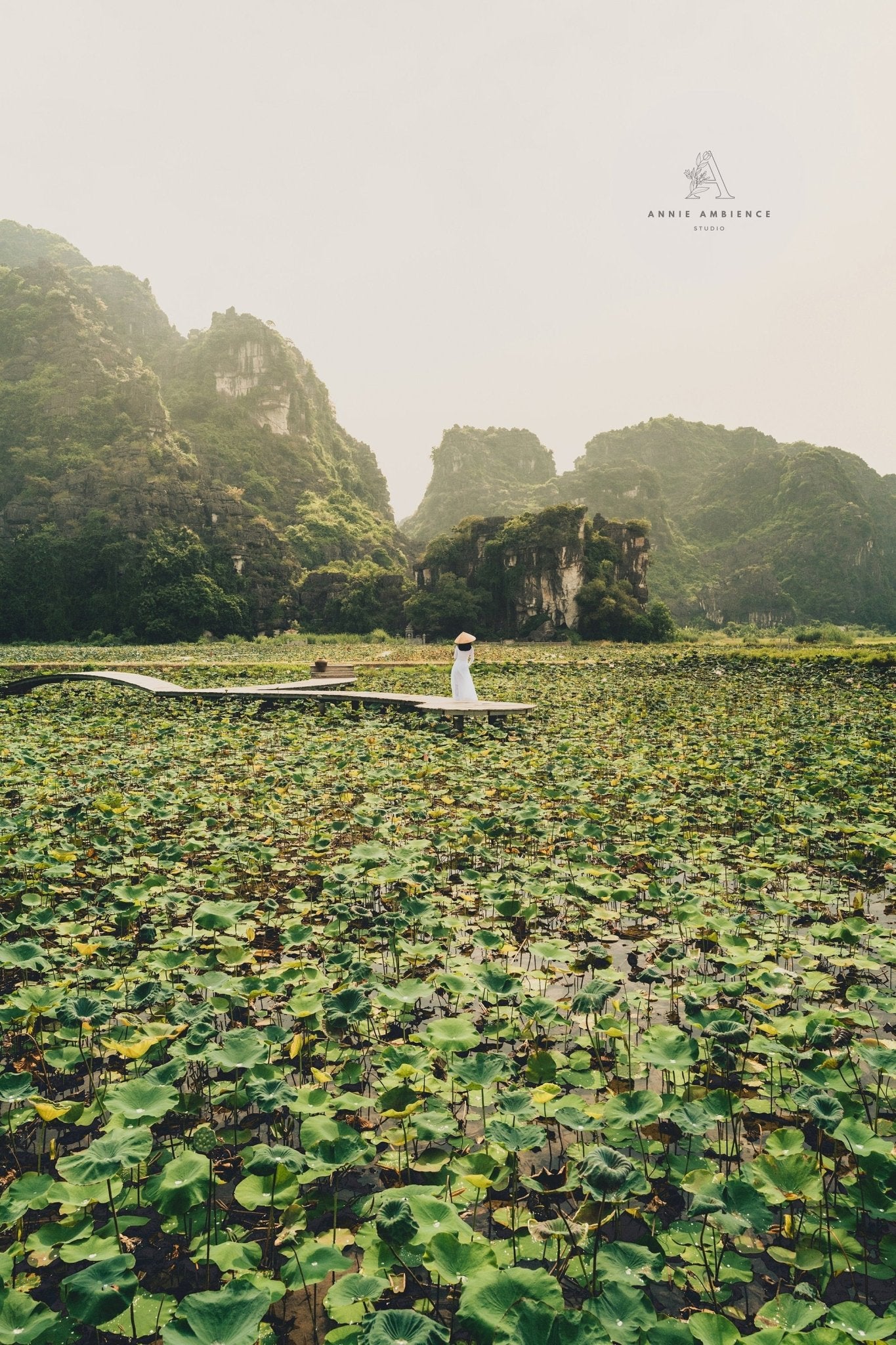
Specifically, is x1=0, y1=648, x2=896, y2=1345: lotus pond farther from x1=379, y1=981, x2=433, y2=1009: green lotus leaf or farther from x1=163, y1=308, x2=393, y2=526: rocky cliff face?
x1=163, y1=308, x2=393, y2=526: rocky cliff face

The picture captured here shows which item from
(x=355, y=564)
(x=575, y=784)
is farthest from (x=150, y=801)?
(x=355, y=564)

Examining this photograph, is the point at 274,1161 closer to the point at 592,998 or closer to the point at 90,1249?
the point at 90,1249

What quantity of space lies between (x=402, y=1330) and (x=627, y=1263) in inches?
20.5

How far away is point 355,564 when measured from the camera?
63.5 meters

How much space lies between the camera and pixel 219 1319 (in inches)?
47.1

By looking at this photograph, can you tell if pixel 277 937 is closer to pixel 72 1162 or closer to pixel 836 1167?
pixel 72 1162

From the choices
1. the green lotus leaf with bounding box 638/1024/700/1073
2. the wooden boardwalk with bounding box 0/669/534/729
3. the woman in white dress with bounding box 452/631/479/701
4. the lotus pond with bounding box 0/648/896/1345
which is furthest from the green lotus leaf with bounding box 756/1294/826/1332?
the woman in white dress with bounding box 452/631/479/701

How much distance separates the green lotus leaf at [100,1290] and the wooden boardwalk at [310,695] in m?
8.10

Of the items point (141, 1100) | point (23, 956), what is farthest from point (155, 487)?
point (141, 1100)

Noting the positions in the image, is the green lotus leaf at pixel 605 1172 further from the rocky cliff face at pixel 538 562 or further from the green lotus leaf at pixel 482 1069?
the rocky cliff face at pixel 538 562

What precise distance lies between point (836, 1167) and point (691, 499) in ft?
384

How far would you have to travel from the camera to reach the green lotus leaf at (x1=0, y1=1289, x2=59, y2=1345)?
4.02ft

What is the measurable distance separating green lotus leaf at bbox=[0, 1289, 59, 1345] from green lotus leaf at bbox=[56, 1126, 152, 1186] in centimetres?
23

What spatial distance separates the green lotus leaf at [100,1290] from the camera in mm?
1222
